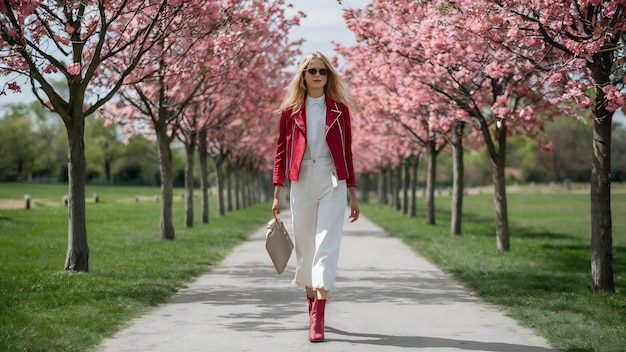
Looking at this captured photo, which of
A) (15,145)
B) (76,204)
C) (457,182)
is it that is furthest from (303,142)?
(15,145)

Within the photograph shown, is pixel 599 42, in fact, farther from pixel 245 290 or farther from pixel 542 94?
pixel 542 94

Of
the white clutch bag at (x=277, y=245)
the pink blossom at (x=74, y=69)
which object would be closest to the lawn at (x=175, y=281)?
the white clutch bag at (x=277, y=245)

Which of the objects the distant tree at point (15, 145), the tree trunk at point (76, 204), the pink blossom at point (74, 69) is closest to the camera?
the pink blossom at point (74, 69)

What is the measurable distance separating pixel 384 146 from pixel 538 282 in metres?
28.6

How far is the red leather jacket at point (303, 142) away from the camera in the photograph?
7.21 meters

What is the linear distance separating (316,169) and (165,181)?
14.1 m

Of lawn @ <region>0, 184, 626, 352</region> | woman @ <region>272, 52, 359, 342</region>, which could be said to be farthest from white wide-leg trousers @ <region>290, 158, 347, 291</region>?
lawn @ <region>0, 184, 626, 352</region>

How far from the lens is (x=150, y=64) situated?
704 inches

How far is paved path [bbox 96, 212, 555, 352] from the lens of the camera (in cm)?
698

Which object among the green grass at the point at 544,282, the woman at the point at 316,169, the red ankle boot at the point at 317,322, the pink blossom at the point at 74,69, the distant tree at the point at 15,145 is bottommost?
the green grass at the point at 544,282

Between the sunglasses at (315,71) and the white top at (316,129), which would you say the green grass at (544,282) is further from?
the sunglasses at (315,71)

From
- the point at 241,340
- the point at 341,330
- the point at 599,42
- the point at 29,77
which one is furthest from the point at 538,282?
the point at 29,77

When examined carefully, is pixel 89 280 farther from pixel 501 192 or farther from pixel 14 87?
pixel 501 192

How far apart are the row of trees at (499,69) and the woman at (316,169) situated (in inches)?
139
